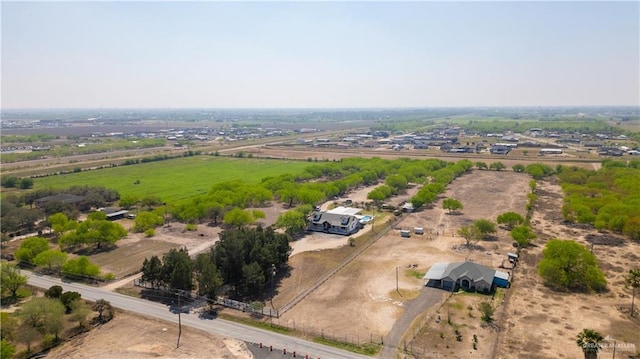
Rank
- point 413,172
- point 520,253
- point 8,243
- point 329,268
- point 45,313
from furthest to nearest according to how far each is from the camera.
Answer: point 413,172 < point 8,243 < point 520,253 < point 329,268 < point 45,313

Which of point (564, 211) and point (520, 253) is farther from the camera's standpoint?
point (564, 211)

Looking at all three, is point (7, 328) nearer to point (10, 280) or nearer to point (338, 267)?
point (10, 280)

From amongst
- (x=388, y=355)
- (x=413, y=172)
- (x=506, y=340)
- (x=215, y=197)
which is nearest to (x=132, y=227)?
(x=215, y=197)

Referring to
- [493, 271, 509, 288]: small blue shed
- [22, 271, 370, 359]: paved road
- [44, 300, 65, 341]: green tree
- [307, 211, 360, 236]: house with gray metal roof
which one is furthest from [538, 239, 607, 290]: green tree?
[44, 300, 65, 341]: green tree

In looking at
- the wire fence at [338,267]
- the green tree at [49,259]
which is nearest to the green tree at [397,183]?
the wire fence at [338,267]

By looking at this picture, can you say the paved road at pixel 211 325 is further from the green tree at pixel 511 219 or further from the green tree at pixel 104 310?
the green tree at pixel 511 219

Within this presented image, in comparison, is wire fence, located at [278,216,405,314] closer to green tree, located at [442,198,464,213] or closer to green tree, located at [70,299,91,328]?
green tree, located at [442,198,464,213]

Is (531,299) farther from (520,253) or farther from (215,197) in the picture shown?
(215,197)

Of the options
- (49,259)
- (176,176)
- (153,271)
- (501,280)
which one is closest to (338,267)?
(501,280)
